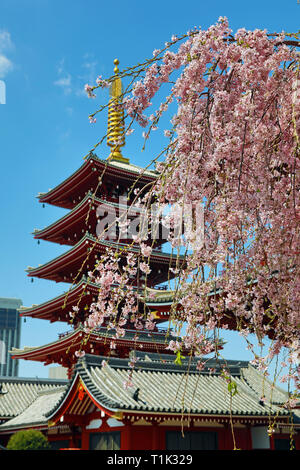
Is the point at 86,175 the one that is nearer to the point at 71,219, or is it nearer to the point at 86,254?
the point at 71,219

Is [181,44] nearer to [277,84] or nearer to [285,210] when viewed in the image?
[277,84]

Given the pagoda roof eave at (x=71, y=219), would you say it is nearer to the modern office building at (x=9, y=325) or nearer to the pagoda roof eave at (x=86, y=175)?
the pagoda roof eave at (x=86, y=175)

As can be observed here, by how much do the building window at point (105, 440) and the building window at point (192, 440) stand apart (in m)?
1.26

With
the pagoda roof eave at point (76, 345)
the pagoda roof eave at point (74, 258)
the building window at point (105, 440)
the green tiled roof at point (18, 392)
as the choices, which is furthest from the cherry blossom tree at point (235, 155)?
the green tiled roof at point (18, 392)

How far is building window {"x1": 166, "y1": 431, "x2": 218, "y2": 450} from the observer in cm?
1220

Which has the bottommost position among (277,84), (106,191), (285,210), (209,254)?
(209,254)

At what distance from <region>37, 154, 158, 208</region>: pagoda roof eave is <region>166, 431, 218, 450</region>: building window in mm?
9551

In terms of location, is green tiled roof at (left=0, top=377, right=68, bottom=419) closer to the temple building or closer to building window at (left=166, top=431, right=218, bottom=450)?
the temple building

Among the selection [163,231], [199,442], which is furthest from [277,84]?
[163,231]

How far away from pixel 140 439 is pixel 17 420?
1073 cm

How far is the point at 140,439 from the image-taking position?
11.8 m

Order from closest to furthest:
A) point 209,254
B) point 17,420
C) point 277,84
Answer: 1. point 277,84
2. point 209,254
3. point 17,420

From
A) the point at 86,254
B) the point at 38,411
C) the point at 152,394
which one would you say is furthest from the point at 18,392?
the point at 152,394

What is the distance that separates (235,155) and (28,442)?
1440cm
